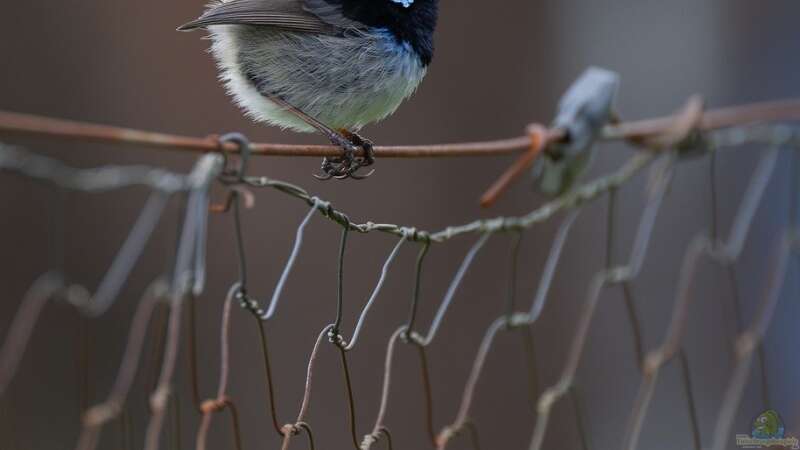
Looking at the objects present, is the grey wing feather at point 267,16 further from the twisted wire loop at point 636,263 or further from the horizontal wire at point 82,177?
the horizontal wire at point 82,177

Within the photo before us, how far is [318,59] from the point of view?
2.88 metres

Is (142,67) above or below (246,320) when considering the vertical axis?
above

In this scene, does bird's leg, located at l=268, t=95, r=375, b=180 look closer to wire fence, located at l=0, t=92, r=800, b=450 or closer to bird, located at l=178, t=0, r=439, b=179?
bird, located at l=178, t=0, r=439, b=179

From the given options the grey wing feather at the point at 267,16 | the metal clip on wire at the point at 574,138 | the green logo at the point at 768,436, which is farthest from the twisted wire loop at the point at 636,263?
the grey wing feather at the point at 267,16

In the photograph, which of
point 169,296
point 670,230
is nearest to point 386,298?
point 670,230

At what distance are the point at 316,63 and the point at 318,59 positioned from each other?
0.6 inches

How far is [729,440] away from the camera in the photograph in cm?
416

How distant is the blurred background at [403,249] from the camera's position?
4156mm

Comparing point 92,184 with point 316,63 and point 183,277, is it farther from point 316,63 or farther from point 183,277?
point 316,63

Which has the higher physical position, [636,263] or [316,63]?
[316,63]

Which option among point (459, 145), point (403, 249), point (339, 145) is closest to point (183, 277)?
point (459, 145)

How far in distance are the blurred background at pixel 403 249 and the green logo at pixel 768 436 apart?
85.4 inches

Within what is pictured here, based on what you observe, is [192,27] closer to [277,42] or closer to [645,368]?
[277,42]

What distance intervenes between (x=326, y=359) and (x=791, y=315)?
2.23 m
